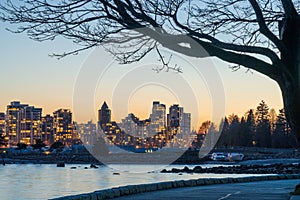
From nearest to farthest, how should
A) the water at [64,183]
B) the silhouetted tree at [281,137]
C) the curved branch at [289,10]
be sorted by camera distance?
the curved branch at [289,10], the water at [64,183], the silhouetted tree at [281,137]

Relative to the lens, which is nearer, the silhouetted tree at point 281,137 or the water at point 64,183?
the water at point 64,183

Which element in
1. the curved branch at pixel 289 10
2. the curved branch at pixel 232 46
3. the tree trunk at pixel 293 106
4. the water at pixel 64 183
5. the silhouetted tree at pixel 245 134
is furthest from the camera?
the silhouetted tree at pixel 245 134

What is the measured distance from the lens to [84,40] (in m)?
10.8

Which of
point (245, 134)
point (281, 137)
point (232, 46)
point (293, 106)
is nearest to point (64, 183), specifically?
point (232, 46)

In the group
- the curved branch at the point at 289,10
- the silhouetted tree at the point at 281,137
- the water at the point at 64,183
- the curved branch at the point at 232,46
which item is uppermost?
the silhouetted tree at the point at 281,137

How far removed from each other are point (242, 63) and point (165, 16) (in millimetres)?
1507

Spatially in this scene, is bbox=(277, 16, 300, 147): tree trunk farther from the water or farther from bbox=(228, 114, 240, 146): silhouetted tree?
bbox=(228, 114, 240, 146): silhouetted tree

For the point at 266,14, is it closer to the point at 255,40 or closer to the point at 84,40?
the point at 255,40

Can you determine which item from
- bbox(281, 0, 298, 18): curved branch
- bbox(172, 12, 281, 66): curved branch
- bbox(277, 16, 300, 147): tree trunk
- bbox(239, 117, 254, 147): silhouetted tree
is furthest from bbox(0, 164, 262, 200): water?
bbox(239, 117, 254, 147): silhouetted tree

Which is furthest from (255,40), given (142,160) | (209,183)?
(142,160)

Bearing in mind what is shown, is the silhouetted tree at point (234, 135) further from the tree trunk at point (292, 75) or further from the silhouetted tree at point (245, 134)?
the tree trunk at point (292, 75)

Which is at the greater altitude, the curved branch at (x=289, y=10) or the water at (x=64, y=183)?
the curved branch at (x=289, y=10)

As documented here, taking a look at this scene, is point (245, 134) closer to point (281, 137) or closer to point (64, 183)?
point (281, 137)

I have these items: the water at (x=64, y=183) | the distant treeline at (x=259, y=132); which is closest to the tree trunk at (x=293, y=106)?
the water at (x=64, y=183)
